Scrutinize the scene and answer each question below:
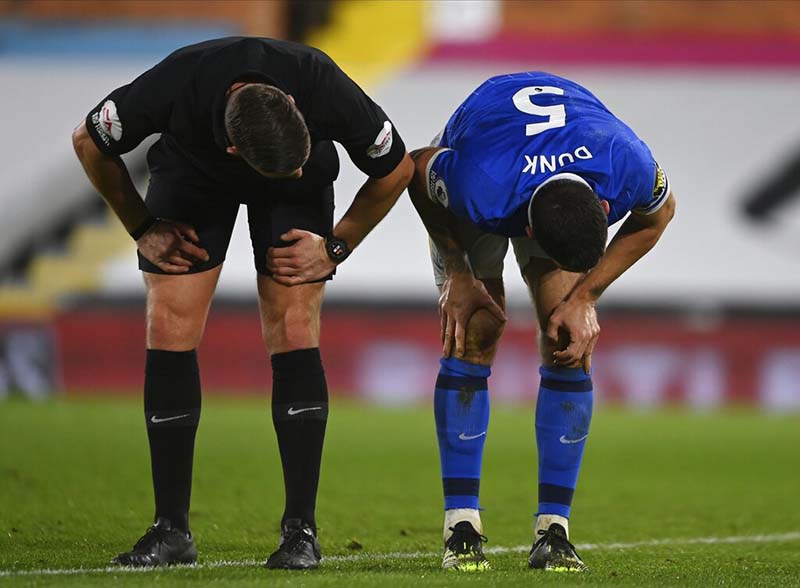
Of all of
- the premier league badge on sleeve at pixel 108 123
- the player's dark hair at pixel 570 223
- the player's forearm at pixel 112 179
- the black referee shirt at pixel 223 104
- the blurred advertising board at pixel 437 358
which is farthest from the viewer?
the blurred advertising board at pixel 437 358

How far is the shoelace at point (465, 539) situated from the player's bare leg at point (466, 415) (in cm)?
4

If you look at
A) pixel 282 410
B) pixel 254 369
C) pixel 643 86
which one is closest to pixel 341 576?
pixel 282 410

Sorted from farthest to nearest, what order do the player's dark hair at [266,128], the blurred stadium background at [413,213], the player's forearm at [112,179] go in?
1. the blurred stadium background at [413,213]
2. the player's forearm at [112,179]
3. the player's dark hair at [266,128]

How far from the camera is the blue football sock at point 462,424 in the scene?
4016 millimetres

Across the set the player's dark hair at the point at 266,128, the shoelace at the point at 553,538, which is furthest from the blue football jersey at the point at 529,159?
the shoelace at the point at 553,538

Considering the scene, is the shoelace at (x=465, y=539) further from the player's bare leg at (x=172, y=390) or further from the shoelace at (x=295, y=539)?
the player's bare leg at (x=172, y=390)

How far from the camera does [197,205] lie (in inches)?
157

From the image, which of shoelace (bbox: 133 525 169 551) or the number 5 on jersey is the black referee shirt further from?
shoelace (bbox: 133 525 169 551)

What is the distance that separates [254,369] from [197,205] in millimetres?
9805

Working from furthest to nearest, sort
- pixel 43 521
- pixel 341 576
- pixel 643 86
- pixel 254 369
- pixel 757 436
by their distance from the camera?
pixel 643 86 < pixel 254 369 < pixel 757 436 < pixel 43 521 < pixel 341 576

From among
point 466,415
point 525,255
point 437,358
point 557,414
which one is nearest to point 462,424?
point 466,415

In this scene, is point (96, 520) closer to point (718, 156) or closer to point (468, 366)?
point (468, 366)

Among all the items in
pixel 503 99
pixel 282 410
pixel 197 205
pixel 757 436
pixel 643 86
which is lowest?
pixel 757 436

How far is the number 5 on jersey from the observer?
389cm
